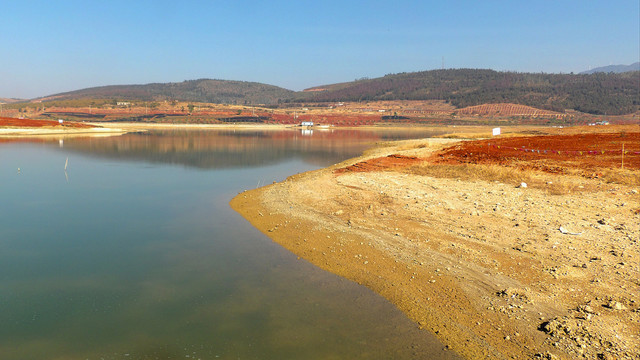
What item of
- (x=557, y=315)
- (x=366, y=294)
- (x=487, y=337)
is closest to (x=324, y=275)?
(x=366, y=294)

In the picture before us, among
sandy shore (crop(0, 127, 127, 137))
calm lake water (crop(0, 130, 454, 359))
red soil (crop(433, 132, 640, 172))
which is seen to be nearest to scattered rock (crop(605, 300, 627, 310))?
calm lake water (crop(0, 130, 454, 359))

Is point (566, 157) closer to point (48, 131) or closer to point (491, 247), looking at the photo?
point (491, 247)

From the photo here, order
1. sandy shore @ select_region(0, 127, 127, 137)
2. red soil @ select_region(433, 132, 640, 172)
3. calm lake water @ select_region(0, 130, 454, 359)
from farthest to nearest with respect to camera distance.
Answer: sandy shore @ select_region(0, 127, 127, 137) → red soil @ select_region(433, 132, 640, 172) → calm lake water @ select_region(0, 130, 454, 359)

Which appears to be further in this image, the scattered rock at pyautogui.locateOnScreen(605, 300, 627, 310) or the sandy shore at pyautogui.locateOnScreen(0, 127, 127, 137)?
the sandy shore at pyautogui.locateOnScreen(0, 127, 127, 137)

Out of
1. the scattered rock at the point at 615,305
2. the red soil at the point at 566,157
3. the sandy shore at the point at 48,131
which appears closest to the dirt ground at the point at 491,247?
the scattered rock at the point at 615,305

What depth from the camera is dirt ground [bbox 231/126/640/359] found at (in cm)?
752

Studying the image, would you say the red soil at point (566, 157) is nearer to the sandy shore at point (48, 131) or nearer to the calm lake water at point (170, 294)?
the calm lake water at point (170, 294)

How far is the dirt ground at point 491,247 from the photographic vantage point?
7.52 metres

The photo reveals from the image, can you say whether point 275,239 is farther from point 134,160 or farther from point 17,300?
point 134,160

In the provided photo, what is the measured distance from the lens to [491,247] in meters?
11.6

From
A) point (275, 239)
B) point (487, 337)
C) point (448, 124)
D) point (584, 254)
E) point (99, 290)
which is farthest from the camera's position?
point (448, 124)

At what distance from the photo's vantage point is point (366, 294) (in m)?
9.58

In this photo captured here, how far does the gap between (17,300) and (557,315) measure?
12103mm

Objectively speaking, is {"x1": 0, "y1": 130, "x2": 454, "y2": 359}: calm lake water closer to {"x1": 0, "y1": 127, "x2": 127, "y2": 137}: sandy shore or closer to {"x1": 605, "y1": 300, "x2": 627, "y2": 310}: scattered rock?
{"x1": 605, "y1": 300, "x2": 627, "y2": 310}: scattered rock
